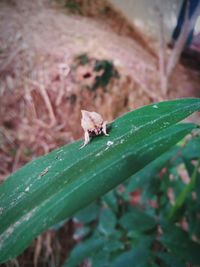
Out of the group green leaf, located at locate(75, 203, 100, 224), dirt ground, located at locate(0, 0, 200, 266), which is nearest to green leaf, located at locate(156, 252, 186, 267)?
green leaf, located at locate(75, 203, 100, 224)

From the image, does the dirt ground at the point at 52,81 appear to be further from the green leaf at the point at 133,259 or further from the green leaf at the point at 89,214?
the green leaf at the point at 133,259

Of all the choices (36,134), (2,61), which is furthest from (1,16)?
(36,134)

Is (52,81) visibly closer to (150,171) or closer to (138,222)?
(150,171)

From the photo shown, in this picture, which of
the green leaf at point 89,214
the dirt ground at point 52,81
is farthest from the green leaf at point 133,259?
the dirt ground at point 52,81

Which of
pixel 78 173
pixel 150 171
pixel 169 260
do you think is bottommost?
pixel 169 260

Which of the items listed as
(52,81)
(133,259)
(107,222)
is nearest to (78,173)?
(133,259)

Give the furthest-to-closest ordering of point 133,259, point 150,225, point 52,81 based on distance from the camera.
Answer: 1. point 52,81
2. point 150,225
3. point 133,259

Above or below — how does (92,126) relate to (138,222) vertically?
above
